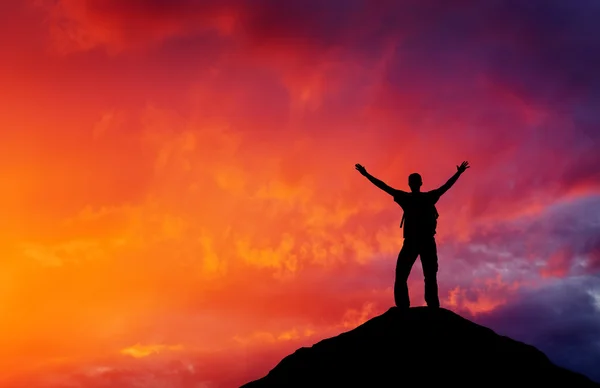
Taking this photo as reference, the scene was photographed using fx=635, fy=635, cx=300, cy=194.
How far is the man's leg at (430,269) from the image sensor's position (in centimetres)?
1962

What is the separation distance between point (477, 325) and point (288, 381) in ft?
20.3

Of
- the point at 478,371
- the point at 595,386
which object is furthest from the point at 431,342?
the point at 595,386

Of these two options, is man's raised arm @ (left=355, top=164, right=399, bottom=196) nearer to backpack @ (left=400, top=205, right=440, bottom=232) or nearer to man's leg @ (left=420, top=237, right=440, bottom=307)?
backpack @ (left=400, top=205, right=440, bottom=232)

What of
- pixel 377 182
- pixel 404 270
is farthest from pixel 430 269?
pixel 377 182

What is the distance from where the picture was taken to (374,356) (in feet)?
60.5

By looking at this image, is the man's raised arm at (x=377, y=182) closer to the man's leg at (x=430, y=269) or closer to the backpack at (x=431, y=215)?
the backpack at (x=431, y=215)

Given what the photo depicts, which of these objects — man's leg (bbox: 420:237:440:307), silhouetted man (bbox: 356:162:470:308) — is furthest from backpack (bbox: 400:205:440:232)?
man's leg (bbox: 420:237:440:307)

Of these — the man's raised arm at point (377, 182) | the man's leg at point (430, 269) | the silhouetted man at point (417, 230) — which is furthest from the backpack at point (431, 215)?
the man's raised arm at point (377, 182)

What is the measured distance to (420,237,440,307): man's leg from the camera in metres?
19.6

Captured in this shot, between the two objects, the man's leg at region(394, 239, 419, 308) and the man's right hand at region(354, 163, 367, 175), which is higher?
the man's right hand at region(354, 163, 367, 175)

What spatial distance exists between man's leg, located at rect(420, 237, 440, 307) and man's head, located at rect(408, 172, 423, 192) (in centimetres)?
165

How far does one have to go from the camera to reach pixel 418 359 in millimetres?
17922

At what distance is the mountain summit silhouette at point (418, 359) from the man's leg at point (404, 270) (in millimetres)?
328

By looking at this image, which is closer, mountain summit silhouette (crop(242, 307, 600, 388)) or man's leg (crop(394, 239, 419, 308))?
mountain summit silhouette (crop(242, 307, 600, 388))
